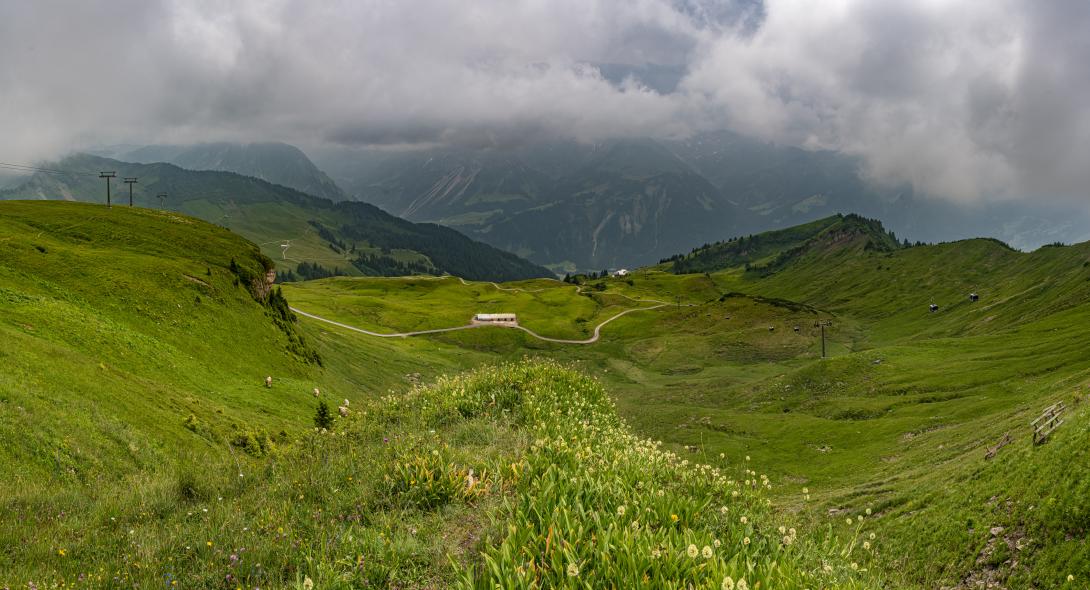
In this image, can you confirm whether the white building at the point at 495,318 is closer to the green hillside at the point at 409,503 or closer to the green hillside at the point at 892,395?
the green hillside at the point at 892,395

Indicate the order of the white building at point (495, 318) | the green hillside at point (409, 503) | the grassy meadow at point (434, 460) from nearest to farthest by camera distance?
the green hillside at point (409, 503)
the grassy meadow at point (434, 460)
the white building at point (495, 318)

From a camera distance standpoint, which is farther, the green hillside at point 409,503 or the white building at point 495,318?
the white building at point 495,318

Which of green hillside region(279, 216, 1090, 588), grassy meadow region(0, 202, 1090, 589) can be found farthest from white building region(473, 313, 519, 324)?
grassy meadow region(0, 202, 1090, 589)

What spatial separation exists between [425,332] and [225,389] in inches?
3907

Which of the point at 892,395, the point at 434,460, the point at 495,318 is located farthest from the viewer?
the point at 495,318

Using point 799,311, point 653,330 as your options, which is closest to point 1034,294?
point 799,311

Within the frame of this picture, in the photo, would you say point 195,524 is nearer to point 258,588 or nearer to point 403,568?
point 258,588

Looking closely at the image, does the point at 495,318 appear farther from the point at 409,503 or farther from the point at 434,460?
the point at 409,503

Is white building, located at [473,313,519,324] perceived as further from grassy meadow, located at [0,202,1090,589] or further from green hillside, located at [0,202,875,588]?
green hillside, located at [0,202,875,588]

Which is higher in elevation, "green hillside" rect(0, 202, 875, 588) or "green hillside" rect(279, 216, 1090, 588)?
"green hillside" rect(0, 202, 875, 588)

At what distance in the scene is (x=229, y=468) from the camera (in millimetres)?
12328

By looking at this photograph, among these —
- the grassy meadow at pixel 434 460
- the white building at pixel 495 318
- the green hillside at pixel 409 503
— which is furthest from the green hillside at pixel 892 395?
the white building at pixel 495 318

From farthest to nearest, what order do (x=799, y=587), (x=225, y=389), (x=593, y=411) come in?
(x=225, y=389) < (x=593, y=411) < (x=799, y=587)

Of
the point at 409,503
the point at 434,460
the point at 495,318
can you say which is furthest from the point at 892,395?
the point at 495,318
